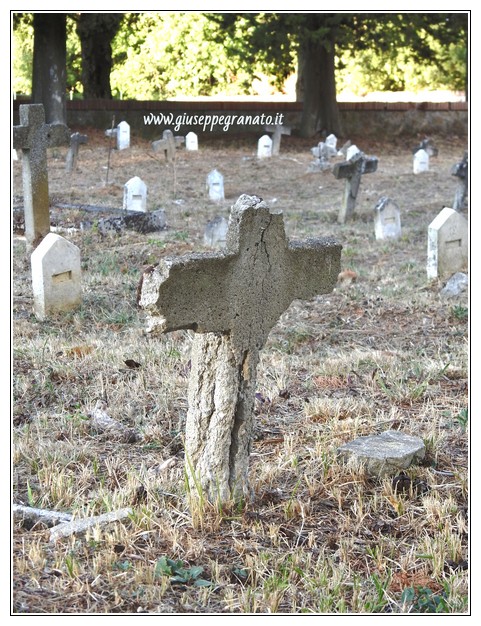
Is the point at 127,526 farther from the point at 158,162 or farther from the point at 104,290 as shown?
the point at 158,162

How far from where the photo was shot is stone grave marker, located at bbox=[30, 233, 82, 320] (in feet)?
27.3

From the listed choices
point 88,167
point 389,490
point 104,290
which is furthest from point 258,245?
point 88,167

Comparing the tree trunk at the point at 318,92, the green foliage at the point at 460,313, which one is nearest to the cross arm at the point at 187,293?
the green foliage at the point at 460,313

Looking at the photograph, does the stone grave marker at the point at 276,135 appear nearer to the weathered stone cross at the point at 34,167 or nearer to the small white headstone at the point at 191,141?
the small white headstone at the point at 191,141

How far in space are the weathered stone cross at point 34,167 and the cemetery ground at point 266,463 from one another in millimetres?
930

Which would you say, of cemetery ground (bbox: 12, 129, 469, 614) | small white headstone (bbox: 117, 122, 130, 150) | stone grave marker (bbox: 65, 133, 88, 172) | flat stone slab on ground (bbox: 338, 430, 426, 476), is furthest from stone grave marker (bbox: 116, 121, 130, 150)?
flat stone slab on ground (bbox: 338, 430, 426, 476)

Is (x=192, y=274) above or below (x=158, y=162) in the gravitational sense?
below

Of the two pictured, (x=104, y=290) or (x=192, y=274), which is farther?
(x=104, y=290)

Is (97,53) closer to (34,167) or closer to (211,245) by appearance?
(34,167)

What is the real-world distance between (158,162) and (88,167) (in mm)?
1810

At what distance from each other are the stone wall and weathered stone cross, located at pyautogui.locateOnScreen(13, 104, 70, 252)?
14.6 meters

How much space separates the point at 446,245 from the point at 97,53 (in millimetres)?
21606

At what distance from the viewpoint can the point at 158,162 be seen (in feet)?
69.7

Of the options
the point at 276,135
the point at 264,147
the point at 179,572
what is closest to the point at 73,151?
the point at 264,147
